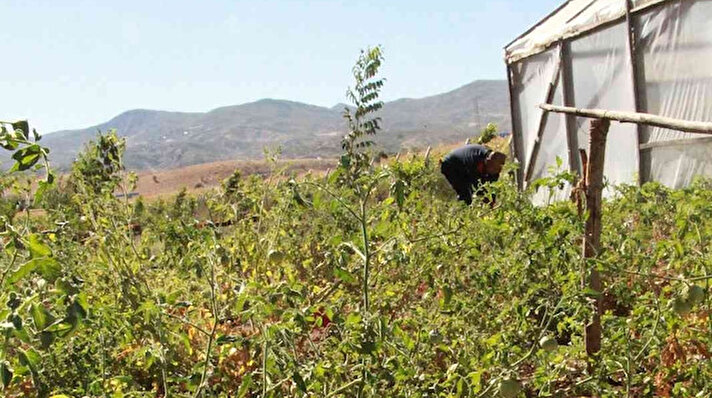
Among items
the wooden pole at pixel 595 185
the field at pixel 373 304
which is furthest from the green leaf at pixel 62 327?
the wooden pole at pixel 595 185

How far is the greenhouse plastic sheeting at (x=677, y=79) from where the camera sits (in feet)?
22.8

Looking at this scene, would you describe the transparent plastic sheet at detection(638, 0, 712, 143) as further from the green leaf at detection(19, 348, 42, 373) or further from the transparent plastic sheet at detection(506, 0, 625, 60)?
the green leaf at detection(19, 348, 42, 373)

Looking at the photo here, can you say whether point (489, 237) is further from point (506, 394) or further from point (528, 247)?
point (506, 394)

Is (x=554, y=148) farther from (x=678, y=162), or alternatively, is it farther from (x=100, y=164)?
(x=100, y=164)

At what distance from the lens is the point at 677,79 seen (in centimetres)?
733

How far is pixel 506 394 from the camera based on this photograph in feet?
6.23

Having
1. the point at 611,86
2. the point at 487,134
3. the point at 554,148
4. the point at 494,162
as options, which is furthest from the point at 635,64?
the point at 487,134

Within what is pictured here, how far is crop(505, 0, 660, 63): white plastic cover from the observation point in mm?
8094

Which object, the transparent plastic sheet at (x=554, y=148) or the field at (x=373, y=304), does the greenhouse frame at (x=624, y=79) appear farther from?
the field at (x=373, y=304)

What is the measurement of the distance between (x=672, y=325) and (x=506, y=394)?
31.1 inches

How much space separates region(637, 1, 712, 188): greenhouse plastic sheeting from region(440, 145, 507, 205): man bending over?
160 centimetres

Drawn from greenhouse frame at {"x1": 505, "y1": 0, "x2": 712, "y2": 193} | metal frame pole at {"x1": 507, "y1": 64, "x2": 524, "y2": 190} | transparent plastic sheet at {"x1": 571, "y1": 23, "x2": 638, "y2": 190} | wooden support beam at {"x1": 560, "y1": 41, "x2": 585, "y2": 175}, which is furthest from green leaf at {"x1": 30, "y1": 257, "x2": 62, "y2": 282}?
metal frame pole at {"x1": 507, "y1": 64, "x2": 524, "y2": 190}

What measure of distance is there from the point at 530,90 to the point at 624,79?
2.12 m

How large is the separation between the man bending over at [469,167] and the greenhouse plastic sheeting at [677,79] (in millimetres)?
1598
